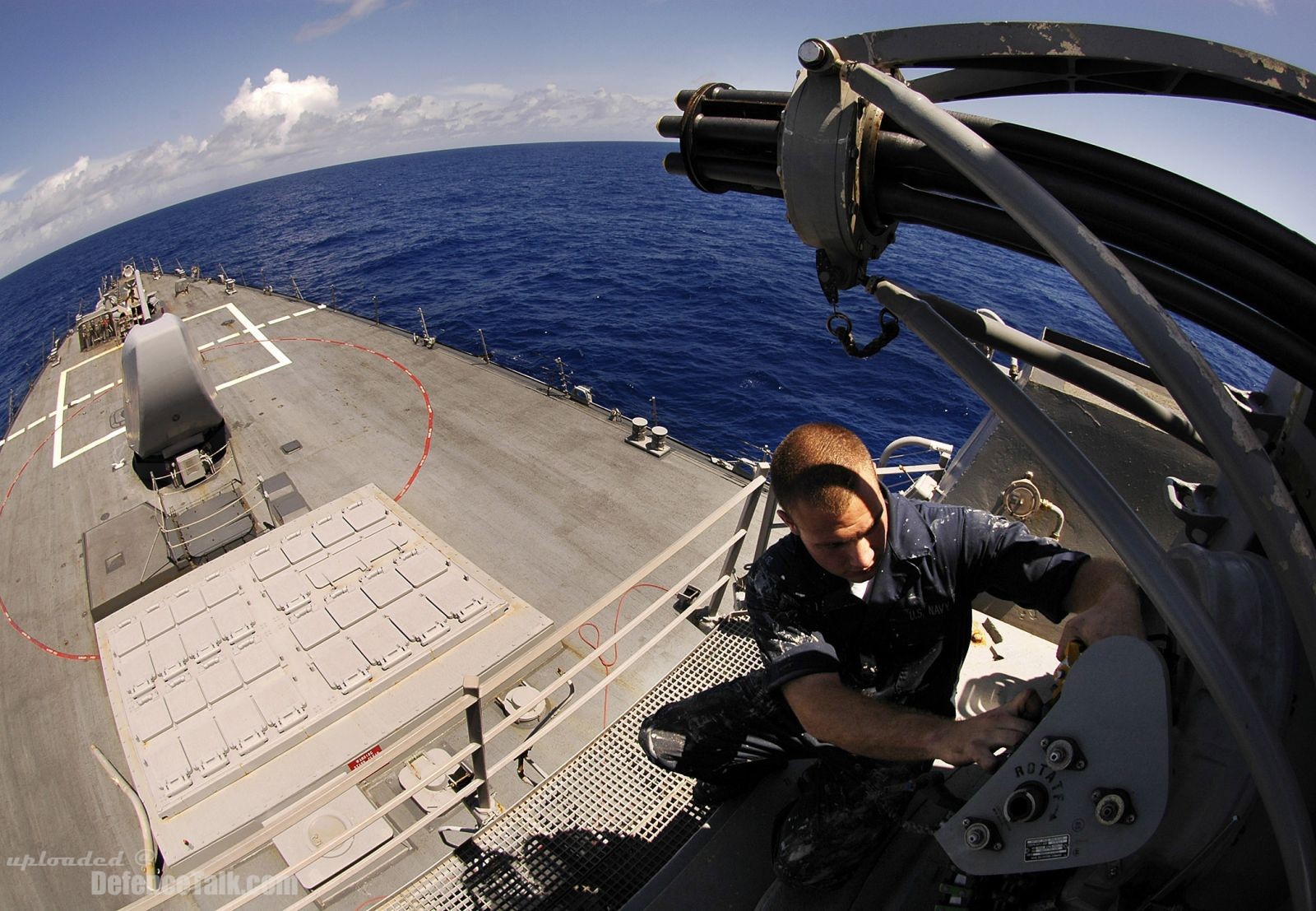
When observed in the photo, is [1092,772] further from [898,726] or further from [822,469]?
[822,469]

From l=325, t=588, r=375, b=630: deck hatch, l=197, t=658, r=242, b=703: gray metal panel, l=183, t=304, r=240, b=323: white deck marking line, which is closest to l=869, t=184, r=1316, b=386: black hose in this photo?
l=325, t=588, r=375, b=630: deck hatch

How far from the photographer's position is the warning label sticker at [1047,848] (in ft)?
6.31

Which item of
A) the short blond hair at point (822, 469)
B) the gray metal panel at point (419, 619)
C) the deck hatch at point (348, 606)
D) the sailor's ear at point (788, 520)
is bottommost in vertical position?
the gray metal panel at point (419, 619)

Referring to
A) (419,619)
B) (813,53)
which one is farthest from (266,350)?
(813,53)

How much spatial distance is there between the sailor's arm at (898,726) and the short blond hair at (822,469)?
0.71m

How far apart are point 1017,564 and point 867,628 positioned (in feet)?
2.30

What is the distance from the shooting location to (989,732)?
2.07m

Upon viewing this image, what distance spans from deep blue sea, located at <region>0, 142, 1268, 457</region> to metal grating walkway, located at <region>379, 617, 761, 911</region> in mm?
16088

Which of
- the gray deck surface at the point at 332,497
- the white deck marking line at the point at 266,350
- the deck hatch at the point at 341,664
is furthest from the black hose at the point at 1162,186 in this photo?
the white deck marking line at the point at 266,350

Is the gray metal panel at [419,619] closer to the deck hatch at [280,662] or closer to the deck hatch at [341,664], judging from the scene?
the deck hatch at [280,662]

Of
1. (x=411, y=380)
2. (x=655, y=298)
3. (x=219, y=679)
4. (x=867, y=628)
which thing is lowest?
(x=219, y=679)

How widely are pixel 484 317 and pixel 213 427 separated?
Result: 81.2 feet

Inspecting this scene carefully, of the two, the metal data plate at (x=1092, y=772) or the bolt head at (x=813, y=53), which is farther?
the bolt head at (x=813, y=53)

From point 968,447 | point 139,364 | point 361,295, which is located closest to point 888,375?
point 968,447
